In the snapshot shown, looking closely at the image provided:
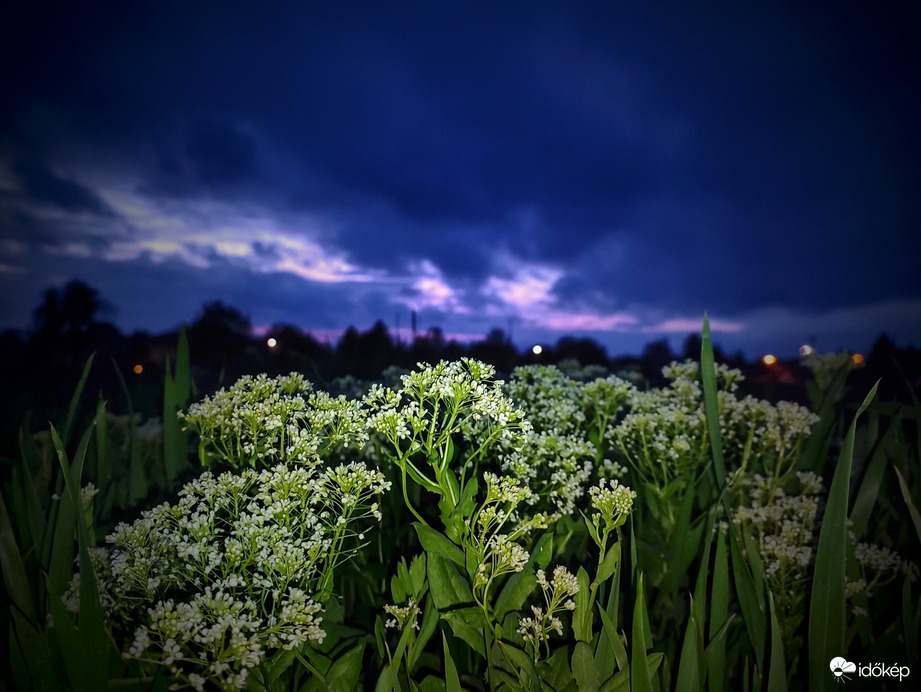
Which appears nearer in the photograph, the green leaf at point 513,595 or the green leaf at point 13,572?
the green leaf at point 13,572

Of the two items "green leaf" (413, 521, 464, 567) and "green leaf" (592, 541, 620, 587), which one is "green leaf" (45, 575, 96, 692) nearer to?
"green leaf" (413, 521, 464, 567)

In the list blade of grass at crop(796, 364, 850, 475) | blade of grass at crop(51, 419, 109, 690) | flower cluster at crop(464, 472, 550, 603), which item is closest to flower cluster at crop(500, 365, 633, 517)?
flower cluster at crop(464, 472, 550, 603)

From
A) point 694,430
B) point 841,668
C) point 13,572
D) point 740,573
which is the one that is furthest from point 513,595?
point 694,430

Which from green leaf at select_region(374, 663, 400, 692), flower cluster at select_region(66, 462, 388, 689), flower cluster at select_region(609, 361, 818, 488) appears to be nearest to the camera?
flower cluster at select_region(66, 462, 388, 689)

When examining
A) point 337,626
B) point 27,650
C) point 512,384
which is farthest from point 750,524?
point 27,650

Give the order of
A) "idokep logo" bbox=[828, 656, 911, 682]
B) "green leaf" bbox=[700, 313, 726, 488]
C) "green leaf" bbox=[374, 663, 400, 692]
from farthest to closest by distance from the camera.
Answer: "green leaf" bbox=[700, 313, 726, 488], "idokep logo" bbox=[828, 656, 911, 682], "green leaf" bbox=[374, 663, 400, 692]

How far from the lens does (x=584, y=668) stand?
1218 millimetres

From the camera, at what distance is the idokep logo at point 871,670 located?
144cm

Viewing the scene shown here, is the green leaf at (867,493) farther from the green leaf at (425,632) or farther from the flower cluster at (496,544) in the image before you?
the green leaf at (425,632)

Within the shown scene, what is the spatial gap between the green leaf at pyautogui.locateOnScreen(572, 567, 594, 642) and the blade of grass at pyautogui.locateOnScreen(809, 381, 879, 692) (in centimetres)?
62

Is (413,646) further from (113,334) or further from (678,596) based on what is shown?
(113,334)

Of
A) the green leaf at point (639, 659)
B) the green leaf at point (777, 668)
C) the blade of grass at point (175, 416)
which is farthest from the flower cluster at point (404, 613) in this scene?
the blade of grass at point (175, 416)

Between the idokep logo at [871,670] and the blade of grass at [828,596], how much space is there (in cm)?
9

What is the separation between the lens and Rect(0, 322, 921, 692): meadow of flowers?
121 centimetres
